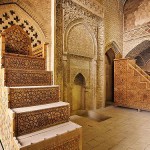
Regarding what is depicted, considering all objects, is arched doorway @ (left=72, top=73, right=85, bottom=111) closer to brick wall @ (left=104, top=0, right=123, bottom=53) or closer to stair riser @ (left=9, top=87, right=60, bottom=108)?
brick wall @ (left=104, top=0, right=123, bottom=53)

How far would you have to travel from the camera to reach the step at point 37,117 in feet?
6.14

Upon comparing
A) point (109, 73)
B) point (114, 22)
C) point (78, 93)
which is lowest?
point (78, 93)

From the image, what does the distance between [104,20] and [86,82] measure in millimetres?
3307

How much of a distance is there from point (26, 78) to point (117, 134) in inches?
106

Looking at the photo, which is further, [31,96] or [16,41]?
[16,41]

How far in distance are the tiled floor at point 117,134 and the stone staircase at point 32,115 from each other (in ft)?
3.53

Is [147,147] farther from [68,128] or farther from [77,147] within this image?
[68,128]

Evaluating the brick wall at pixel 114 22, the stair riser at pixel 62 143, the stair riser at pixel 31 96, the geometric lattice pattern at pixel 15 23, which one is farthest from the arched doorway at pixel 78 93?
the stair riser at pixel 62 143

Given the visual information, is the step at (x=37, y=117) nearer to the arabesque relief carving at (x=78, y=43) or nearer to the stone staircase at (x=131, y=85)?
the arabesque relief carving at (x=78, y=43)

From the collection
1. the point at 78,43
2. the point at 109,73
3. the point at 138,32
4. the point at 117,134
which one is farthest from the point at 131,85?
the point at 138,32

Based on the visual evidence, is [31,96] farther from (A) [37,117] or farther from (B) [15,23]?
(B) [15,23]

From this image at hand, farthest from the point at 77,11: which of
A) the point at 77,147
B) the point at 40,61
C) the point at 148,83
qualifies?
the point at 77,147

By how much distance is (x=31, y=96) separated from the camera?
7.66 ft

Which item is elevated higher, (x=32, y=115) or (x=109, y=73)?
(x=109, y=73)
